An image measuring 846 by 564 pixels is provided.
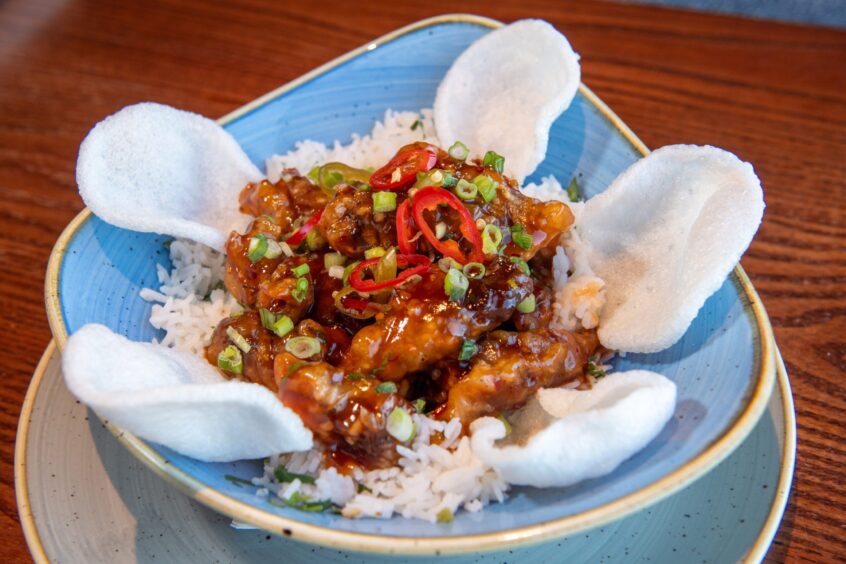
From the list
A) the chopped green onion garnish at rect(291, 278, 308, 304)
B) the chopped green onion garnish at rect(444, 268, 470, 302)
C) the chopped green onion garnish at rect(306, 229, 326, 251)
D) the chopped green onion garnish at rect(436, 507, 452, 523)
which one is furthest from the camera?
the chopped green onion garnish at rect(306, 229, 326, 251)

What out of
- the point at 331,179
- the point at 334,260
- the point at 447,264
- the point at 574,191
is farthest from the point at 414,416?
the point at 574,191

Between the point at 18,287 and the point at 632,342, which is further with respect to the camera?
the point at 18,287

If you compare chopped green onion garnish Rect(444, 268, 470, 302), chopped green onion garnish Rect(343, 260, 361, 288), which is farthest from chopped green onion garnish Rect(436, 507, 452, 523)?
chopped green onion garnish Rect(343, 260, 361, 288)

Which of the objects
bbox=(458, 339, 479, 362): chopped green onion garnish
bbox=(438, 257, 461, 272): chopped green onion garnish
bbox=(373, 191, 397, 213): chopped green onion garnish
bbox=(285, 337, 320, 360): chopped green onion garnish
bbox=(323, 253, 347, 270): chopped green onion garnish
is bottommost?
bbox=(285, 337, 320, 360): chopped green onion garnish

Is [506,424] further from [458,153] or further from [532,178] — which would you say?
[532,178]

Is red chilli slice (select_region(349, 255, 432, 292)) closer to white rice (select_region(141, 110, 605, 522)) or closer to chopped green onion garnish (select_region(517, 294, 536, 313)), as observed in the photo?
chopped green onion garnish (select_region(517, 294, 536, 313))

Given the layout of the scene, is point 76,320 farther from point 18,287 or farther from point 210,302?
point 18,287

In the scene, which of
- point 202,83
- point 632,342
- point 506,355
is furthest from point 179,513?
point 202,83
